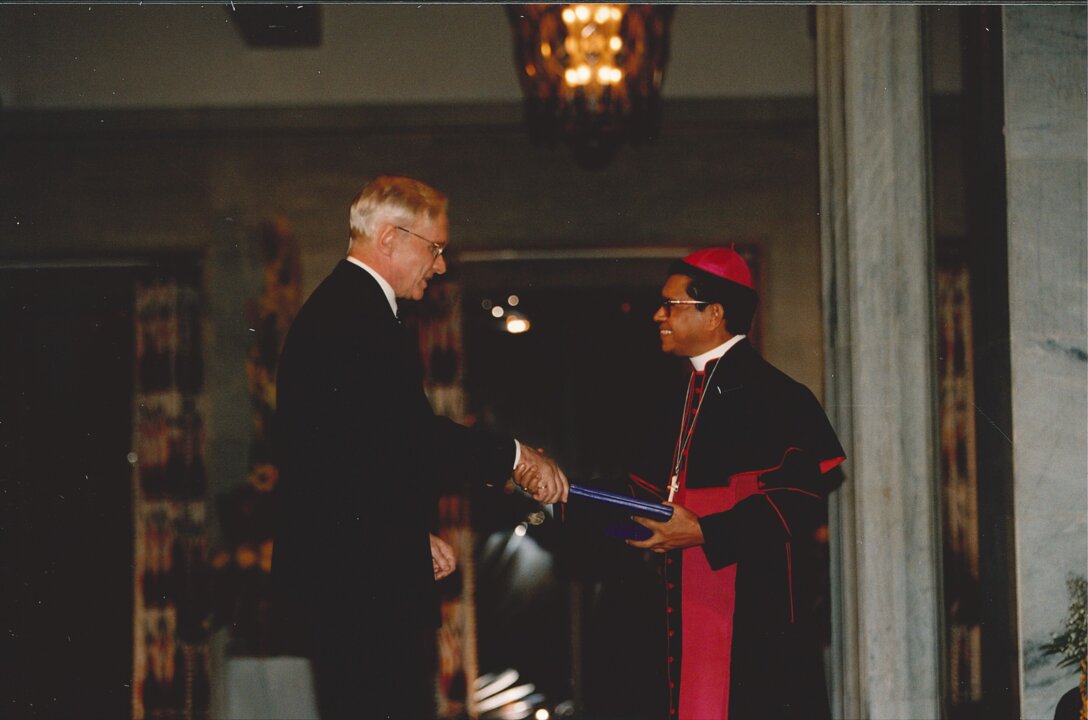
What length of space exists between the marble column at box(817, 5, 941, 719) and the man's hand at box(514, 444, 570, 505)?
3.56 feet

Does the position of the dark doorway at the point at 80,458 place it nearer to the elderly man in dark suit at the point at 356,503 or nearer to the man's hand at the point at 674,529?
the elderly man in dark suit at the point at 356,503

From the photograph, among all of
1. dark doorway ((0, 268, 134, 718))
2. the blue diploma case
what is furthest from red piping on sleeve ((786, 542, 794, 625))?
dark doorway ((0, 268, 134, 718))

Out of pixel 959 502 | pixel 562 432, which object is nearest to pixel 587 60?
pixel 959 502

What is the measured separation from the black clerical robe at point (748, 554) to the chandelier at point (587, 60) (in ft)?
5.10

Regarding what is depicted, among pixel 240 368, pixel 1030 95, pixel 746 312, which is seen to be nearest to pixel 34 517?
pixel 240 368

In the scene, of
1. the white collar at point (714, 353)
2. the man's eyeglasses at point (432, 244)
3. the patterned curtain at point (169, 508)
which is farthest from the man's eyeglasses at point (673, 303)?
the patterned curtain at point (169, 508)

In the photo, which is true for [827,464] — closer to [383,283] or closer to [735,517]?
[735,517]

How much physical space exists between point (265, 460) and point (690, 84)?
300 cm

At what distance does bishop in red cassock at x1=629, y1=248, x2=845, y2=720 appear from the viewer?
139 inches

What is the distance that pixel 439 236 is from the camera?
358 cm

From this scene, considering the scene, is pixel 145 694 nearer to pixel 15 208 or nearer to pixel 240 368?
pixel 240 368

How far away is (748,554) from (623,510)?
15.3 inches

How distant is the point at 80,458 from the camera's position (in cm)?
581

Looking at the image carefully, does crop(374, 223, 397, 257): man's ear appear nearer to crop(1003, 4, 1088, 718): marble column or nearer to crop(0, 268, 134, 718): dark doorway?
crop(0, 268, 134, 718): dark doorway
